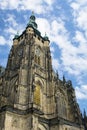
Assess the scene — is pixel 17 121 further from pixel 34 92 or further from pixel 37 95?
pixel 37 95

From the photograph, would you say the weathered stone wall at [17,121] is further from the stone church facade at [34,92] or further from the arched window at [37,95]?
the arched window at [37,95]

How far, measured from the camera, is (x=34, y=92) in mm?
38875

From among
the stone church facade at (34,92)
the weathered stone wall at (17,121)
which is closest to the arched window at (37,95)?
the stone church facade at (34,92)

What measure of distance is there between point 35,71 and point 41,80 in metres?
1.91

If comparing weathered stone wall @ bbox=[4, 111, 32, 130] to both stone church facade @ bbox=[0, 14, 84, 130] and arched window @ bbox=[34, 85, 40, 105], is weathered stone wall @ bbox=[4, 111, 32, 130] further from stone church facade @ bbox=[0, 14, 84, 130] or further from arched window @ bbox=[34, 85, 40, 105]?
arched window @ bbox=[34, 85, 40, 105]

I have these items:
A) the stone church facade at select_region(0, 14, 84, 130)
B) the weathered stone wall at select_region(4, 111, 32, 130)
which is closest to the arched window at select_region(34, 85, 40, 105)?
the stone church facade at select_region(0, 14, 84, 130)

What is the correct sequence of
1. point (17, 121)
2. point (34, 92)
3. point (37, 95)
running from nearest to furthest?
point (17, 121)
point (34, 92)
point (37, 95)

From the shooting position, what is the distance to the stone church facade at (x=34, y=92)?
3419 centimetres

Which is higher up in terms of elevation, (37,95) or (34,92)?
(34,92)

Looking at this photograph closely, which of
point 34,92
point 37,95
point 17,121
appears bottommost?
point 17,121

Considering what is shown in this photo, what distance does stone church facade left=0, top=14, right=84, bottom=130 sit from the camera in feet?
112

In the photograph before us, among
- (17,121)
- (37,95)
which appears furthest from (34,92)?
(17,121)

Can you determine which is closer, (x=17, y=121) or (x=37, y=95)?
(x=17, y=121)

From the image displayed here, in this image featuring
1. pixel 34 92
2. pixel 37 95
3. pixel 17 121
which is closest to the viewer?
pixel 17 121
